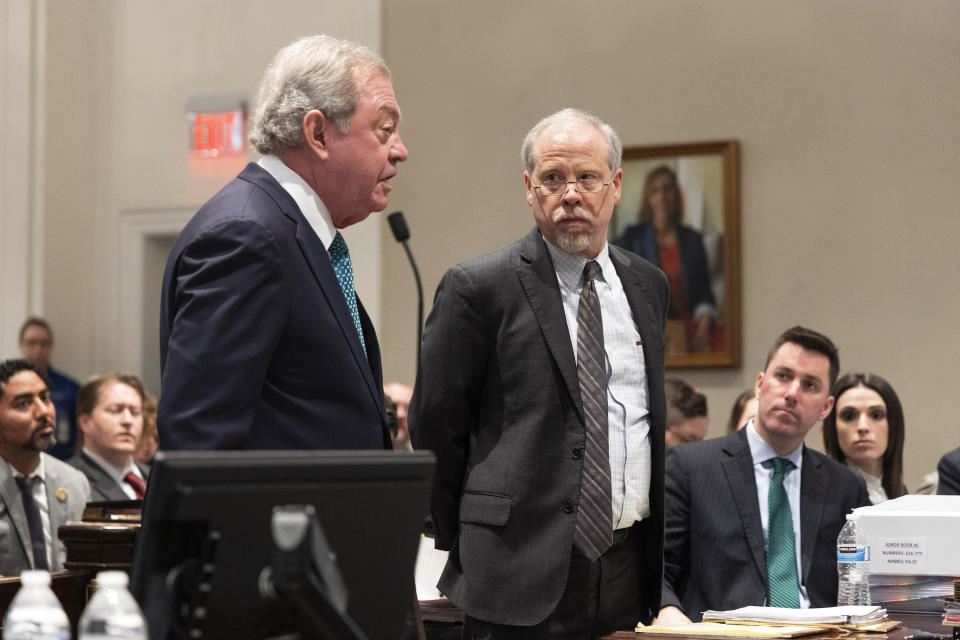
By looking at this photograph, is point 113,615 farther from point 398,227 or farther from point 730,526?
point 398,227

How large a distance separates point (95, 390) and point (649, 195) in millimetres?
3463

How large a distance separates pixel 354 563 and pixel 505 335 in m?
1.53

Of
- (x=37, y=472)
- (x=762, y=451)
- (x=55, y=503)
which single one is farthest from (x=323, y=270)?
(x=37, y=472)

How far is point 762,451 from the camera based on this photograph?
388 cm

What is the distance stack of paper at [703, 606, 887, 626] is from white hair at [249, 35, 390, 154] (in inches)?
50.0

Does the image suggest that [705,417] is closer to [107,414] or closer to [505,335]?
[107,414]

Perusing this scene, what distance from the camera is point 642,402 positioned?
295 centimetres

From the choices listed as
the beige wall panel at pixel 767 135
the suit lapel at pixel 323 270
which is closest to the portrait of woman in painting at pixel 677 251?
the beige wall panel at pixel 767 135

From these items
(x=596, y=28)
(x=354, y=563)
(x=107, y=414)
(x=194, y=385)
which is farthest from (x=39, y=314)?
(x=354, y=563)

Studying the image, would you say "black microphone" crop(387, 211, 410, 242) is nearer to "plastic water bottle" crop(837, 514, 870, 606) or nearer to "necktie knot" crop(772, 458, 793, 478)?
"necktie knot" crop(772, 458, 793, 478)

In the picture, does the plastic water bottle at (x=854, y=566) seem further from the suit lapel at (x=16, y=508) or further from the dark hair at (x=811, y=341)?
the suit lapel at (x=16, y=508)

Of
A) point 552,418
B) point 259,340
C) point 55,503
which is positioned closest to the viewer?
point 259,340

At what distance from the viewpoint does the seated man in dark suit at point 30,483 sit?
4883mm

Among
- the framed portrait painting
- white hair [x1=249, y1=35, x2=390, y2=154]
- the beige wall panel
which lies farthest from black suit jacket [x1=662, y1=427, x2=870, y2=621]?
the framed portrait painting
